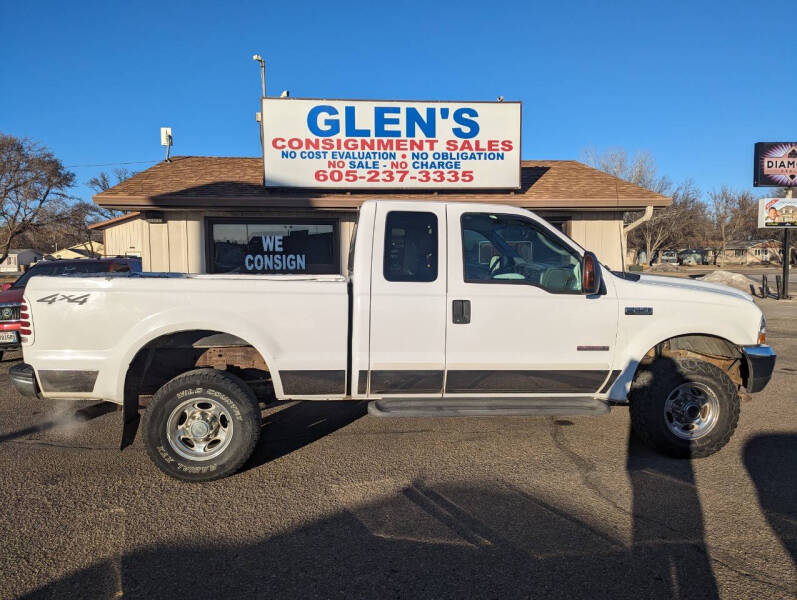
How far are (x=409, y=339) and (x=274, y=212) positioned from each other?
713 cm

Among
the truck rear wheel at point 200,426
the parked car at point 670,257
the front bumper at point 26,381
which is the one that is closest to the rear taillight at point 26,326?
the front bumper at point 26,381

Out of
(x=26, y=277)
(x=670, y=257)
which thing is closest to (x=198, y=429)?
(x=26, y=277)

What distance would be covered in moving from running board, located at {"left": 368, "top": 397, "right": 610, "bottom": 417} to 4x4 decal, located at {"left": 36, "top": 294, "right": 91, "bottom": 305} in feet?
7.39

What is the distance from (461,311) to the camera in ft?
14.0

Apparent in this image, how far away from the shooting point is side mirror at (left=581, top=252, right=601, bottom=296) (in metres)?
4.13

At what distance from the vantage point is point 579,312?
4.37m

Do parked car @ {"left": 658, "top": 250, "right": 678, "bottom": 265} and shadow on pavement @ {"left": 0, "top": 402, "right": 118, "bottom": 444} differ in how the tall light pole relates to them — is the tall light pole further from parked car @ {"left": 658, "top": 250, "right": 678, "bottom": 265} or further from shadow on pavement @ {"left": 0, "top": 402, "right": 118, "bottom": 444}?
parked car @ {"left": 658, "top": 250, "right": 678, "bottom": 265}

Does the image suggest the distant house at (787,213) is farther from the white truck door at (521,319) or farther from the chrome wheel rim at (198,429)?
the chrome wheel rim at (198,429)

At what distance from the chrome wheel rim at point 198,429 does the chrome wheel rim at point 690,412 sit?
352cm

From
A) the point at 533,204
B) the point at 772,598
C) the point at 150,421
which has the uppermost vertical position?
the point at 533,204

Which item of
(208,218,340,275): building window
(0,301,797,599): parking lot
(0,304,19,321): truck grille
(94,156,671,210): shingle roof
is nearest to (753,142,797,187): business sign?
(94,156,671,210): shingle roof

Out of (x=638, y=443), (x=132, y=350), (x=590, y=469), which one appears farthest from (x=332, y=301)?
(x=638, y=443)

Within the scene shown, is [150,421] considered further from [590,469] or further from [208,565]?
[590,469]

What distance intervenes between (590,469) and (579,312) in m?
1.23
